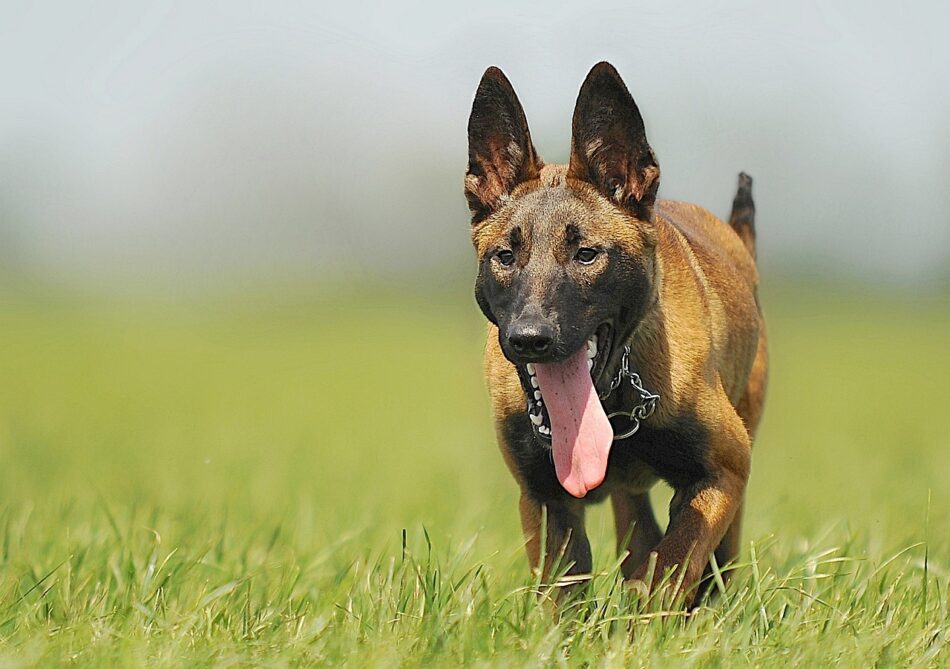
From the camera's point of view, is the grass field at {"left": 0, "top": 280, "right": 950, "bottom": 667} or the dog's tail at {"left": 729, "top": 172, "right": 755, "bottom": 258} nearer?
the grass field at {"left": 0, "top": 280, "right": 950, "bottom": 667}

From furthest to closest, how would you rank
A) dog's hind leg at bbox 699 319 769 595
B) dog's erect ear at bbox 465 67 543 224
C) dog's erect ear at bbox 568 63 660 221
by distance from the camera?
dog's hind leg at bbox 699 319 769 595, dog's erect ear at bbox 465 67 543 224, dog's erect ear at bbox 568 63 660 221

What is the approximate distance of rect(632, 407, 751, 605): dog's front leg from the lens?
16.1ft

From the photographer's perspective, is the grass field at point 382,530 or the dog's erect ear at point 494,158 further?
the dog's erect ear at point 494,158

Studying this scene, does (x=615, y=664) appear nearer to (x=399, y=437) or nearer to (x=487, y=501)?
(x=487, y=501)

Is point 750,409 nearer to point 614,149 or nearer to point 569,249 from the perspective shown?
point 614,149

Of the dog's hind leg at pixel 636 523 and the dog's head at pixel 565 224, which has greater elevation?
the dog's head at pixel 565 224

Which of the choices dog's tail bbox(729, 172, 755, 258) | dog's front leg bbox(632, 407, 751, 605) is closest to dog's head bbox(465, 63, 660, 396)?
dog's front leg bbox(632, 407, 751, 605)

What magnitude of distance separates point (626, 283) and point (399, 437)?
8521 millimetres

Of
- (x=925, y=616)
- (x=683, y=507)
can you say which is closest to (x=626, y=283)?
(x=683, y=507)

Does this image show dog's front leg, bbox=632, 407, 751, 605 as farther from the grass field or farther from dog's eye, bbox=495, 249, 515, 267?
dog's eye, bbox=495, 249, 515, 267

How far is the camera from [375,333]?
31016 millimetres

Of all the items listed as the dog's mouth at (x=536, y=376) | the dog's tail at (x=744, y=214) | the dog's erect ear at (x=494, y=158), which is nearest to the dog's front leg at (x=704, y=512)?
the dog's mouth at (x=536, y=376)

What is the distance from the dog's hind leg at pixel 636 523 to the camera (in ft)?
20.1

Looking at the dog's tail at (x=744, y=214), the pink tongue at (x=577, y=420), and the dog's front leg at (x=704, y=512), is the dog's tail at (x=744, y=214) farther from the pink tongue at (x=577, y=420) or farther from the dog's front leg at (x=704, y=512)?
the pink tongue at (x=577, y=420)
